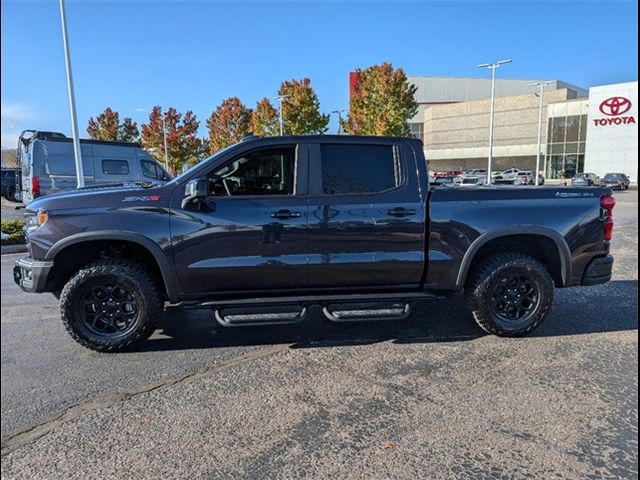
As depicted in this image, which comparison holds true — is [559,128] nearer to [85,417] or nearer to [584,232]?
[584,232]

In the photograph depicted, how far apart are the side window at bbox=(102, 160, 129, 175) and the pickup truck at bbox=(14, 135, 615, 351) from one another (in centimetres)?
1252

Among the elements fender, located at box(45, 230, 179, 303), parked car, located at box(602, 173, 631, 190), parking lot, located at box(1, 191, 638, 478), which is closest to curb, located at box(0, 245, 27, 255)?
parking lot, located at box(1, 191, 638, 478)

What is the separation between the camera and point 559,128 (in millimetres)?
53875

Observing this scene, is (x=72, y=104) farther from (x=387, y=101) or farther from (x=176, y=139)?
(x=176, y=139)

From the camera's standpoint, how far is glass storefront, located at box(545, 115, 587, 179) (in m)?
51.2

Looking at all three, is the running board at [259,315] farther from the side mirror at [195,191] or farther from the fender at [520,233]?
the fender at [520,233]

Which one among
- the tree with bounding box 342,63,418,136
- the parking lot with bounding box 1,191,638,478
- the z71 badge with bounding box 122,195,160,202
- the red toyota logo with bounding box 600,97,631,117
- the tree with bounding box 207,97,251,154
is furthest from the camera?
the red toyota logo with bounding box 600,97,631,117

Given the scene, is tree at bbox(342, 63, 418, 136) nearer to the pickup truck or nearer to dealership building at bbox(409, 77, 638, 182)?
dealership building at bbox(409, 77, 638, 182)

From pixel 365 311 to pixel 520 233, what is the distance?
5.47 ft

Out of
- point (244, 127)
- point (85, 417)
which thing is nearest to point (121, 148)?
point (85, 417)

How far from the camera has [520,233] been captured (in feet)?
14.4

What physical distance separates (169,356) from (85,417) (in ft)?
3.50

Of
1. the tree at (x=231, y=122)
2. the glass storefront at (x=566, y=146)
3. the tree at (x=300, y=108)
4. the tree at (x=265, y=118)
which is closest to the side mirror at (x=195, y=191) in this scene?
the tree at (x=300, y=108)

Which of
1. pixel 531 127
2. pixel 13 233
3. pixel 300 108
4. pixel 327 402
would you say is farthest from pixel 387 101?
pixel 531 127
